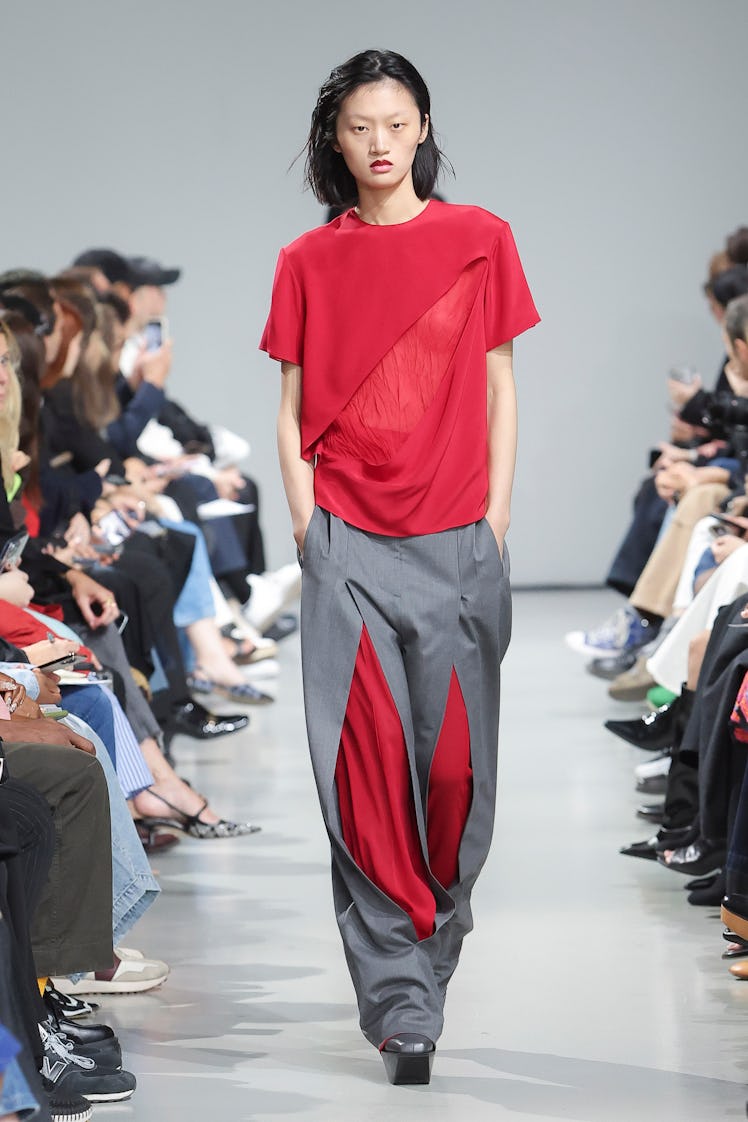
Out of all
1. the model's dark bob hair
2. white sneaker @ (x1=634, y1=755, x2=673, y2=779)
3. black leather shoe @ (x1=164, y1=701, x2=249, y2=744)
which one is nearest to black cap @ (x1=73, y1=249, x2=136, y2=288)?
black leather shoe @ (x1=164, y1=701, x2=249, y2=744)

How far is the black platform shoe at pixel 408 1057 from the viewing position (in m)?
2.45

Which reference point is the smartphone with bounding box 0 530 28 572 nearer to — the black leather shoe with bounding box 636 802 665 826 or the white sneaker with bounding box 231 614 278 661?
the black leather shoe with bounding box 636 802 665 826

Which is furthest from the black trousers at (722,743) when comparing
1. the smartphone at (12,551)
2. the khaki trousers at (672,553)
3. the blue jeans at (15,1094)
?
the khaki trousers at (672,553)

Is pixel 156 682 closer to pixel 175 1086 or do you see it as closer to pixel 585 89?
pixel 175 1086

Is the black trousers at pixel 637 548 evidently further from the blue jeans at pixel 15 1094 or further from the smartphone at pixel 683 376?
the blue jeans at pixel 15 1094

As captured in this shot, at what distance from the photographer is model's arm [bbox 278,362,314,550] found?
8.32ft

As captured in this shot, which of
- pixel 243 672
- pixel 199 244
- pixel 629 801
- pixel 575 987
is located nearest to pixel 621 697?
pixel 629 801

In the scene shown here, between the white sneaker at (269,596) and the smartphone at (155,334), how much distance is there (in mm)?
1088

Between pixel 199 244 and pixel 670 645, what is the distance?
6.11 metres

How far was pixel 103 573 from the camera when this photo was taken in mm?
4328

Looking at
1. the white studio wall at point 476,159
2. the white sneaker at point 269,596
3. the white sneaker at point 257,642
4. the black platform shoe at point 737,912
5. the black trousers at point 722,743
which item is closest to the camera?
the black platform shoe at point 737,912

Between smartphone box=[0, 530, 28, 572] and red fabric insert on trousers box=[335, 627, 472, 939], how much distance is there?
42.1 inches

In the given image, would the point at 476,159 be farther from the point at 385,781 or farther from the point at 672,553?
the point at 385,781

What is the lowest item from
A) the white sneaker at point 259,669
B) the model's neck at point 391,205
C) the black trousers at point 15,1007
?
the white sneaker at point 259,669
